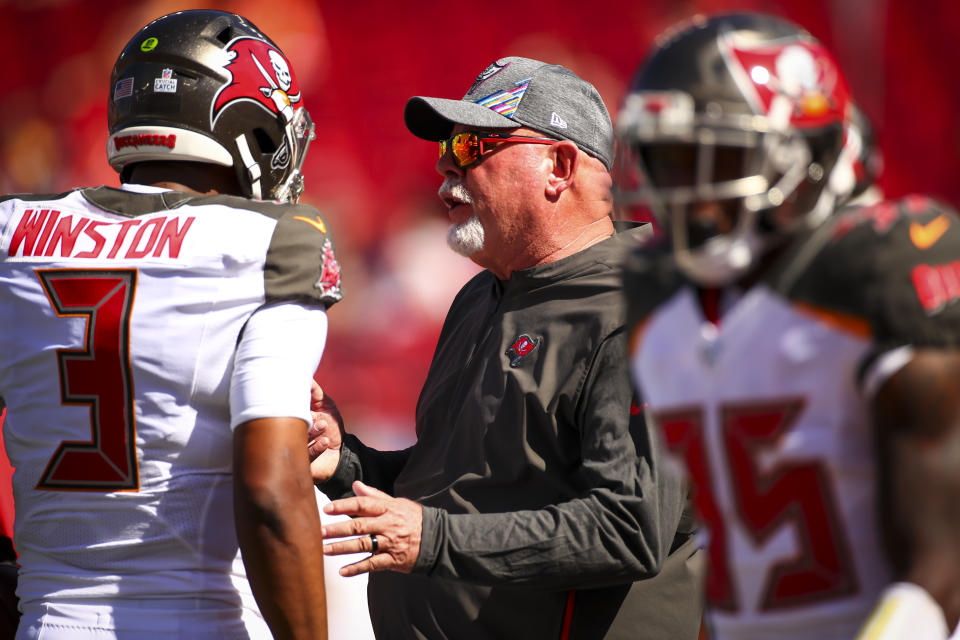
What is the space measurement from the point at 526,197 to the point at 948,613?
1523 millimetres

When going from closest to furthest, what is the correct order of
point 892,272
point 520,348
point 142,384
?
point 892,272, point 142,384, point 520,348

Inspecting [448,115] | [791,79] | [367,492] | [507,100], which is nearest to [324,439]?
[367,492]

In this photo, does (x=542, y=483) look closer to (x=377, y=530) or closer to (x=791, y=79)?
(x=377, y=530)

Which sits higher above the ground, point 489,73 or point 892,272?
point 489,73

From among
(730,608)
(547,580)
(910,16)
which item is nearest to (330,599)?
(547,580)

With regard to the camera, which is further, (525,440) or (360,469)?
(360,469)

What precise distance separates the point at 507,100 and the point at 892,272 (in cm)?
148

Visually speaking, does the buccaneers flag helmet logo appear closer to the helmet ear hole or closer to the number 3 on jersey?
the helmet ear hole

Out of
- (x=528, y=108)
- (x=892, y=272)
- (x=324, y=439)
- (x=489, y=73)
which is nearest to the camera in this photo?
(x=892, y=272)

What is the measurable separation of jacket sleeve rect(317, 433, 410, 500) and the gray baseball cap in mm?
834

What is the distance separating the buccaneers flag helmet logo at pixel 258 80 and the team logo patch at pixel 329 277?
345mm

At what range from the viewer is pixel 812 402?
4.62ft

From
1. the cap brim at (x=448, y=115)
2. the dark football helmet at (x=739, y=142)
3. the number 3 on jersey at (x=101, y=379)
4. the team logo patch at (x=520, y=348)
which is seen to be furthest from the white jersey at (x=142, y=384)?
the cap brim at (x=448, y=115)

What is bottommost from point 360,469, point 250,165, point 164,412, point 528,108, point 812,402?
point 360,469
